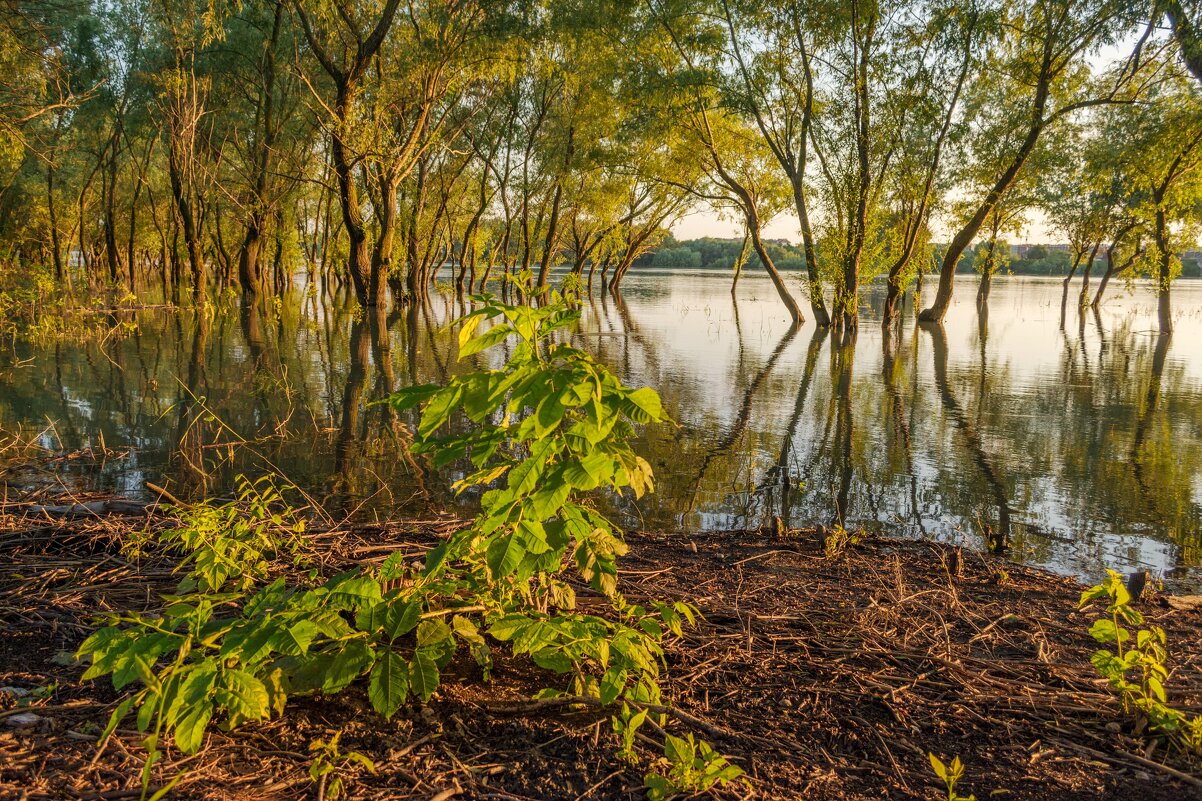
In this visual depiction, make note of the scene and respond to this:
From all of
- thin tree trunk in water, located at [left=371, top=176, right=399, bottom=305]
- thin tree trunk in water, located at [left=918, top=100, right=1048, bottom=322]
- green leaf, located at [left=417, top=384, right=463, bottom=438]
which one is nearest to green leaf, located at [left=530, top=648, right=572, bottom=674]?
green leaf, located at [left=417, top=384, right=463, bottom=438]

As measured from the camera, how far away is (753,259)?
417 ft

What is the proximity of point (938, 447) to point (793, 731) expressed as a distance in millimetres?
6554

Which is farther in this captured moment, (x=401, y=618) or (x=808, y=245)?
(x=808, y=245)

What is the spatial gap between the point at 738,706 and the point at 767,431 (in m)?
6.45

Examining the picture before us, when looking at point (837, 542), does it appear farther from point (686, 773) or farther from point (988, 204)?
point (988, 204)

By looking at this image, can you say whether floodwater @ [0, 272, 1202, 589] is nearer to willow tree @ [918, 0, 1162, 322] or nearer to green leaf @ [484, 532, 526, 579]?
green leaf @ [484, 532, 526, 579]

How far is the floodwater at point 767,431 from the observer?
5887mm

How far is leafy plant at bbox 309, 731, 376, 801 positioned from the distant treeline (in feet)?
281

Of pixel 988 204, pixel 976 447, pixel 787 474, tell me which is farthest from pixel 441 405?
pixel 988 204

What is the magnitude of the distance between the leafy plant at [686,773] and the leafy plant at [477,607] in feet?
0.49

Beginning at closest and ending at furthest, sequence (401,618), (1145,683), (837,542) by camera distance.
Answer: (401,618)
(1145,683)
(837,542)

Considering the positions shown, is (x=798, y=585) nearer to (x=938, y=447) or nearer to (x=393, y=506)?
(x=393, y=506)

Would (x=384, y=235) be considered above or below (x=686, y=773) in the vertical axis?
above

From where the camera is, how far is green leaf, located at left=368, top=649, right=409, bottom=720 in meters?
2.29
